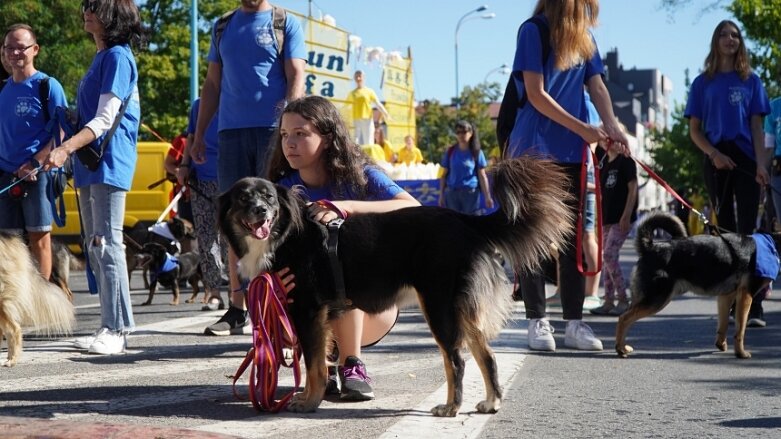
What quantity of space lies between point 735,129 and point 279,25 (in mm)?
4069

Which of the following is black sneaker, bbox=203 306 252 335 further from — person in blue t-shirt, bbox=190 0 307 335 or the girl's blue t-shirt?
the girl's blue t-shirt

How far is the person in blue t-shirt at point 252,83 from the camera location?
669 centimetres

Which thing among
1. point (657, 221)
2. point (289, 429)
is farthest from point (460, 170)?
point (289, 429)

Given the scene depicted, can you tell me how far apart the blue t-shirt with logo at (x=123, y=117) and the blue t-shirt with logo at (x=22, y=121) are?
48 centimetres

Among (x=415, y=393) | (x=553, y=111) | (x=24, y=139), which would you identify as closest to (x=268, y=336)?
(x=415, y=393)

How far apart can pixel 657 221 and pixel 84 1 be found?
4.17 m

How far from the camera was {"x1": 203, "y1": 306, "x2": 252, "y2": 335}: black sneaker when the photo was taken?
7289mm

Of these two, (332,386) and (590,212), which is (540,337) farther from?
(332,386)

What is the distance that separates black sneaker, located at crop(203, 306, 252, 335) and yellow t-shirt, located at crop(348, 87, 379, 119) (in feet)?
46.5

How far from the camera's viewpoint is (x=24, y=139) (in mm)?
6848

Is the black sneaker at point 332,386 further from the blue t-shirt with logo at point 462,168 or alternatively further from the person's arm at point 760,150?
the blue t-shirt with logo at point 462,168

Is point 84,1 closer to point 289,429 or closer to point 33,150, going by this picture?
point 33,150

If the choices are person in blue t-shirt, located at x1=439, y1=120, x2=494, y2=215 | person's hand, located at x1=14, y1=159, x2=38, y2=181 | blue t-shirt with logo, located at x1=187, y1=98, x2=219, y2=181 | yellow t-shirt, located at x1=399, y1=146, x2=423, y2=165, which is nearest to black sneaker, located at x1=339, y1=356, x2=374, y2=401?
person's hand, located at x1=14, y1=159, x2=38, y2=181

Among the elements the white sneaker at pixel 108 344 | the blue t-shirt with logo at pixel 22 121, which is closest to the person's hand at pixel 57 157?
the blue t-shirt with logo at pixel 22 121
